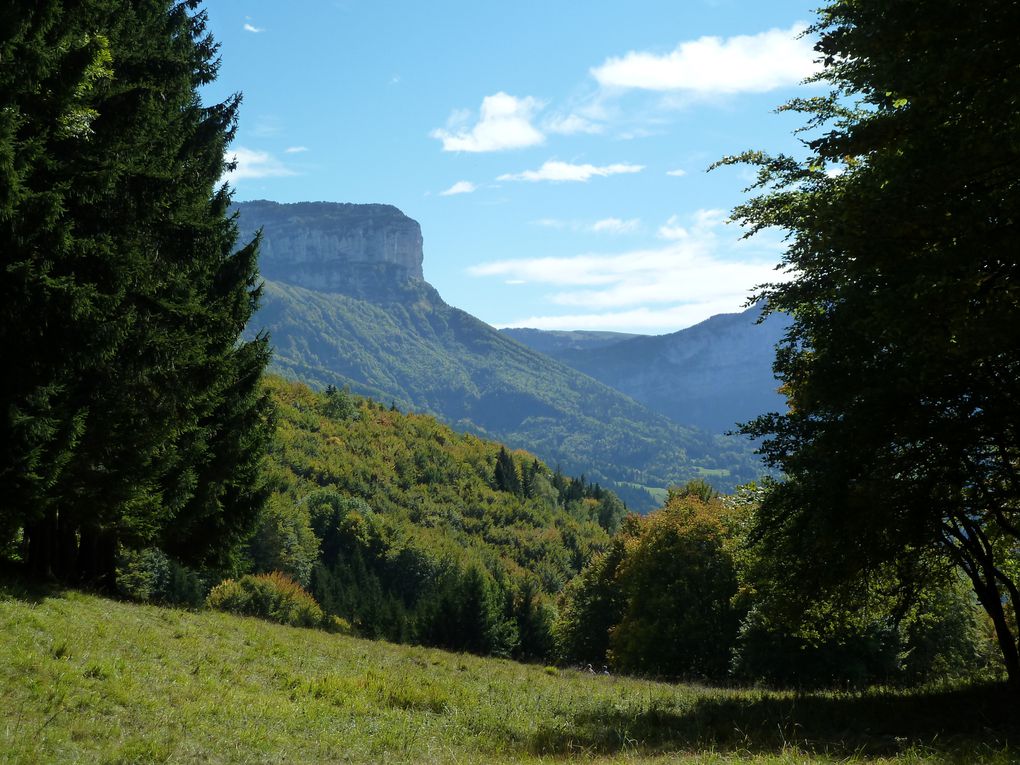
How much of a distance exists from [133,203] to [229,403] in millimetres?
6719

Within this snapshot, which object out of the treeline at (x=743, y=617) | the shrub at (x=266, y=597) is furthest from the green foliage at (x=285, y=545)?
the treeline at (x=743, y=617)

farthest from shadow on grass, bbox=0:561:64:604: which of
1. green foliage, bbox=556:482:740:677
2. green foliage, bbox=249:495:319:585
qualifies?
green foliage, bbox=249:495:319:585

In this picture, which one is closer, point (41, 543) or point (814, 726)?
point (814, 726)

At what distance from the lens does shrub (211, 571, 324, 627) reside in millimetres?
59250

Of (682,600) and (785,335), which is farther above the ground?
(785,335)

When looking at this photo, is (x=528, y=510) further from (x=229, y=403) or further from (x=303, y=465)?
(x=229, y=403)

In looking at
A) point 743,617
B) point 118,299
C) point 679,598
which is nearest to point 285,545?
point 679,598

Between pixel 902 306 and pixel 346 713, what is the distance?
9253 millimetres

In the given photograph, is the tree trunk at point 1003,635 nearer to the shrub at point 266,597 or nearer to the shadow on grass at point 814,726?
the shadow on grass at point 814,726

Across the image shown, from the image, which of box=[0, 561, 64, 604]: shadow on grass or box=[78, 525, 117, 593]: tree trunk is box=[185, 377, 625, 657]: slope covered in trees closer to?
box=[78, 525, 117, 593]: tree trunk

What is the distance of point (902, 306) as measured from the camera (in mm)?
8344

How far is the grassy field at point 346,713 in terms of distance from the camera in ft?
25.8

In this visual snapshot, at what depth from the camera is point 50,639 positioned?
1034 centimetres

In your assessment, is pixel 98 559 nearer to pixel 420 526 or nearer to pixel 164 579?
pixel 164 579
